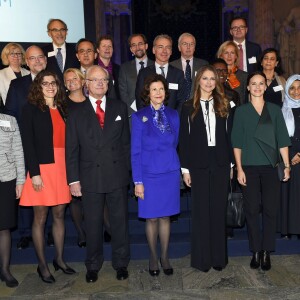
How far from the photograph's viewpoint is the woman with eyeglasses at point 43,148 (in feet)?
11.4

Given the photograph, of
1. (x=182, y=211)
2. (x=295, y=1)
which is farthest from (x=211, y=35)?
(x=182, y=211)

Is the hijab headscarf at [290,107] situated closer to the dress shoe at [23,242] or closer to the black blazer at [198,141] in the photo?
the black blazer at [198,141]

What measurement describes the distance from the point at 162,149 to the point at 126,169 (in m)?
0.34

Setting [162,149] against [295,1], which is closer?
[162,149]

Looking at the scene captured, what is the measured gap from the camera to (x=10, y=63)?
452cm

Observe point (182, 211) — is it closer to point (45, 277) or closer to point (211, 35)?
point (45, 277)

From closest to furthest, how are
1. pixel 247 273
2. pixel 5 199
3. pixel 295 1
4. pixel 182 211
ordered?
1. pixel 5 199
2. pixel 247 273
3. pixel 182 211
4. pixel 295 1

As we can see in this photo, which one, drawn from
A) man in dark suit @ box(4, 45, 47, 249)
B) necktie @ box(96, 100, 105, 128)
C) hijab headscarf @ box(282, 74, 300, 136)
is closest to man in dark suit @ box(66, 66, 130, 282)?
necktie @ box(96, 100, 105, 128)

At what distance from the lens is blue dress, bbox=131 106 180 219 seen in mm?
3506

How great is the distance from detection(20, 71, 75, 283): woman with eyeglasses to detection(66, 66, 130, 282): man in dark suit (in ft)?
0.45

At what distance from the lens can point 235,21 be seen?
489 cm

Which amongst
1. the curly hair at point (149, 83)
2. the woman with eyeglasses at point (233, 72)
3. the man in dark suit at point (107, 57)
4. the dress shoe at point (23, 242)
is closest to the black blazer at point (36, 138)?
the curly hair at point (149, 83)

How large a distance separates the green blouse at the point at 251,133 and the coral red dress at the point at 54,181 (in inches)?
54.9

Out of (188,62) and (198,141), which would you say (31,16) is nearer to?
(188,62)
